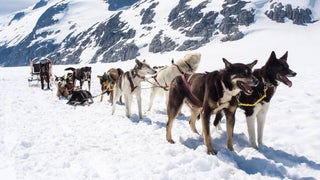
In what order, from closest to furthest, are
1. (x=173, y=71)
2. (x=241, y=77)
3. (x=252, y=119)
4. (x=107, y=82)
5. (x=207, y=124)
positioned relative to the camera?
1. (x=241, y=77)
2. (x=207, y=124)
3. (x=252, y=119)
4. (x=173, y=71)
5. (x=107, y=82)

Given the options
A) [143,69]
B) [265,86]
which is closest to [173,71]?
[143,69]

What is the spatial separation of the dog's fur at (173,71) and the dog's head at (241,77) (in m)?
5.63

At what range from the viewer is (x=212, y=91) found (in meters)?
7.03

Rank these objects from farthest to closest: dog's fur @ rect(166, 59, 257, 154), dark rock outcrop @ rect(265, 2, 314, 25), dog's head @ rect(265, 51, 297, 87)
Result: dark rock outcrop @ rect(265, 2, 314, 25) → dog's head @ rect(265, 51, 297, 87) → dog's fur @ rect(166, 59, 257, 154)

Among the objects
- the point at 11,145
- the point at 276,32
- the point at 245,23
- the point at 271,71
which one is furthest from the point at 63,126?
the point at 245,23

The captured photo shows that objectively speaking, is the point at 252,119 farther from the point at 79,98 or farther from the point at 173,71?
the point at 79,98

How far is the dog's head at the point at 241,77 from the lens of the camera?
645cm

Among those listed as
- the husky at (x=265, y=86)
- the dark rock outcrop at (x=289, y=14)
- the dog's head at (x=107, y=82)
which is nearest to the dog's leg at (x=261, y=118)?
the husky at (x=265, y=86)

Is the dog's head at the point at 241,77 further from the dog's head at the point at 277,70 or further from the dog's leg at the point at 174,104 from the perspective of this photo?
the dog's leg at the point at 174,104

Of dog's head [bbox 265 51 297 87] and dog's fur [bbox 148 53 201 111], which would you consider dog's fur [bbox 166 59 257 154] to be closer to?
dog's head [bbox 265 51 297 87]

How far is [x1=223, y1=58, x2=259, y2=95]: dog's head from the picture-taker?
645cm

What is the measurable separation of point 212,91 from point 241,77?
0.70 meters

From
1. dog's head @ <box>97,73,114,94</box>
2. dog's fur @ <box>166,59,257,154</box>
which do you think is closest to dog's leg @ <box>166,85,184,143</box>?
dog's fur @ <box>166,59,257,154</box>

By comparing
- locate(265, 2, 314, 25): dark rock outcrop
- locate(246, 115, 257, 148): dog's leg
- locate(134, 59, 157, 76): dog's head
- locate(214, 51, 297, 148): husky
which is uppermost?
locate(214, 51, 297, 148): husky
